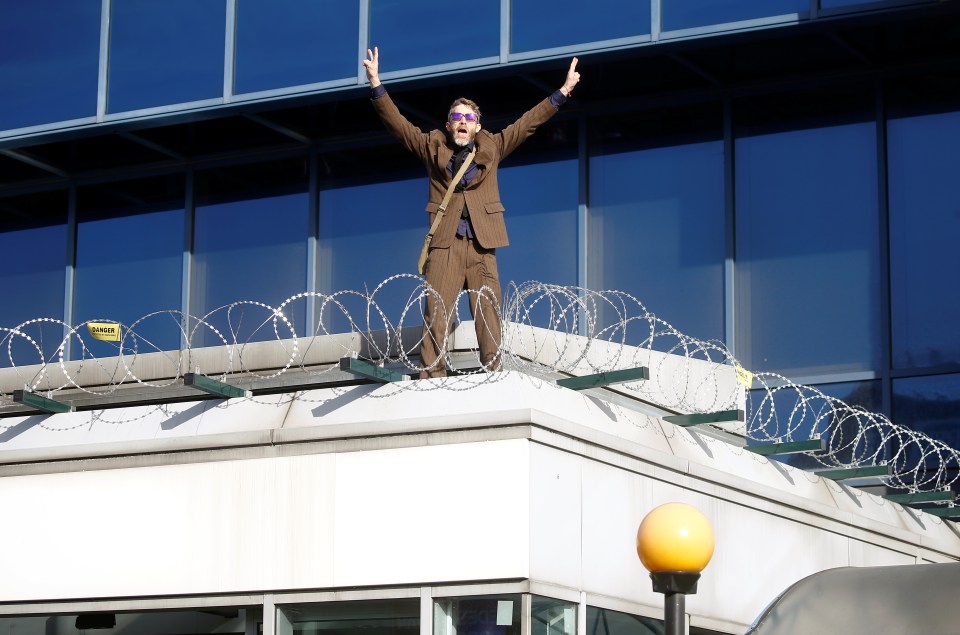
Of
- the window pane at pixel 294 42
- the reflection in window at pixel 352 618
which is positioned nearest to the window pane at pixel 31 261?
the window pane at pixel 294 42

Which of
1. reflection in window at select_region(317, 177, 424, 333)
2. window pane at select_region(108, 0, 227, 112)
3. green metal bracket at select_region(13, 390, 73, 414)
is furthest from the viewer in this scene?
reflection in window at select_region(317, 177, 424, 333)

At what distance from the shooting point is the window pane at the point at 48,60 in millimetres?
18281

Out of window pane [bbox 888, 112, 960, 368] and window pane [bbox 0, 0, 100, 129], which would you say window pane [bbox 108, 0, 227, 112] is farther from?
window pane [bbox 888, 112, 960, 368]

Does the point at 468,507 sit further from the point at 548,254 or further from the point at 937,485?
the point at 548,254

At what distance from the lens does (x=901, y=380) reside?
16609mm

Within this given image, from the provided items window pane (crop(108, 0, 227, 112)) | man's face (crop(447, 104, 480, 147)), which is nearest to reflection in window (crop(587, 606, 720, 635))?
man's face (crop(447, 104, 480, 147))

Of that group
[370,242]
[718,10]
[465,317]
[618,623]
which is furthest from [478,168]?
[370,242]

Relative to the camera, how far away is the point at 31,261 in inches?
808

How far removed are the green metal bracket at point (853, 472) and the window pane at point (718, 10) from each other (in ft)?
15.5

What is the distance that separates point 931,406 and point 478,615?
7897mm

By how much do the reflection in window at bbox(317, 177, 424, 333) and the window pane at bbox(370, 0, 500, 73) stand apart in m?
2.16

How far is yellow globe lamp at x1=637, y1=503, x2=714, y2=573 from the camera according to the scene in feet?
23.1

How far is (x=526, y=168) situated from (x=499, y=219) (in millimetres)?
7318

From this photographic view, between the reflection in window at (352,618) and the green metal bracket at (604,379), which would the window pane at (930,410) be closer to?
the green metal bracket at (604,379)
